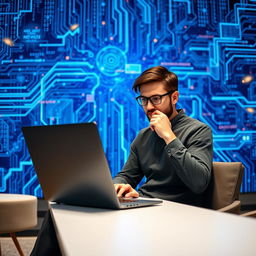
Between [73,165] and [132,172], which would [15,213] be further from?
[73,165]

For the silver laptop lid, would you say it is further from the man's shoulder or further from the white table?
the man's shoulder

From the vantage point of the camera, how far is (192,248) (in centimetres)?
49

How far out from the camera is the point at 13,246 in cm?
304

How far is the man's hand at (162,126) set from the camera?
4.79 feet

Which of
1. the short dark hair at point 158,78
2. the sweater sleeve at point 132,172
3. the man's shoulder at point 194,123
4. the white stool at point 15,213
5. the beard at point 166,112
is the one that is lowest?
the white stool at point 15,213

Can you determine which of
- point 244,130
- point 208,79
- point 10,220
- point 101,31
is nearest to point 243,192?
point 244,130

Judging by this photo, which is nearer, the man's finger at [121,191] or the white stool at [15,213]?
the man's finger at [121,191]

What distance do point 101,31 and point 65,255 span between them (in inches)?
140

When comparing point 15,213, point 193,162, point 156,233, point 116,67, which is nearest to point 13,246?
point 15,213

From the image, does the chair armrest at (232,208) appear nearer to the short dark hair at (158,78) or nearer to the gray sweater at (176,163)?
the gray sweater at (176,163)

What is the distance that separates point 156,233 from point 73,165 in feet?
1.42

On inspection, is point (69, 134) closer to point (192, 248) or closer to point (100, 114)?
point (192, 248)

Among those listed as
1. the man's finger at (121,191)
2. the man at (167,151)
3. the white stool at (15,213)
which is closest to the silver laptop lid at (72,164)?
the man's finger at (121,191)

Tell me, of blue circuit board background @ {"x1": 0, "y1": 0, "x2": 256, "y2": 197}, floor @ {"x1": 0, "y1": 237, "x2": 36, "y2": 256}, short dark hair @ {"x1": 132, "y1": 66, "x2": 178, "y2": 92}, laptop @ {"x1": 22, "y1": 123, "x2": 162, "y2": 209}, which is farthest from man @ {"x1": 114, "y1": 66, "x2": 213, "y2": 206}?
blue circuit board background @ {"x1": 0, "y1": 0, "x2": 256, "y2": 197}
